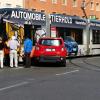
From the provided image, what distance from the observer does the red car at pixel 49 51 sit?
2727 cm

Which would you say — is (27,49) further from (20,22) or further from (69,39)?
(69,39)

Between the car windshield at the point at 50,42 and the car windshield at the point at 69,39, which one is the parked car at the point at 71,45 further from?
the car windshield at the point at 50,42

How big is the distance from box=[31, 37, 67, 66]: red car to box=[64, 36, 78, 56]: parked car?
8105mm

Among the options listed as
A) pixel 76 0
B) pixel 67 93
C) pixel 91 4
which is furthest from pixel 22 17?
pixel 91 4

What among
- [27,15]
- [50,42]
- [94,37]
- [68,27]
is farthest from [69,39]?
[50,42]

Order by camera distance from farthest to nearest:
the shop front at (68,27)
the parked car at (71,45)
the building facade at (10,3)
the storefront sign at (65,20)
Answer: the building facade at (10,3) → the parked car at (71,45) → the shop front at (68,27) → the storefront sign at (65,20)

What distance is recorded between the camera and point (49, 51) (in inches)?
1078

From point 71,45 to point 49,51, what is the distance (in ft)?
30.0

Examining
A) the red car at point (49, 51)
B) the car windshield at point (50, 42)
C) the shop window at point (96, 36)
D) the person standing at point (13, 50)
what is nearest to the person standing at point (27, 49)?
the person standing at point (13, 50)

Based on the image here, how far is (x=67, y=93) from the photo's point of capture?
14.2 m

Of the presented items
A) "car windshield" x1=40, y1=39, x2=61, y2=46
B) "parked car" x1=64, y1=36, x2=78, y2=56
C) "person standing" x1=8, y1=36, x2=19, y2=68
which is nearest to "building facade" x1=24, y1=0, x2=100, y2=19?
"parked car" x1=64, y1=36, x2=78, y2=56

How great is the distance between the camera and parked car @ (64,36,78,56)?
1429 inches

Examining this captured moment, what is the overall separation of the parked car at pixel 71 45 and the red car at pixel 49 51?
26.6 feet

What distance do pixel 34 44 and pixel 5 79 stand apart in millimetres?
11322
